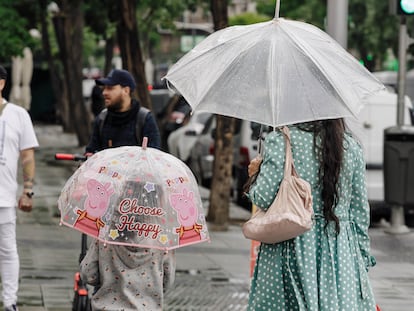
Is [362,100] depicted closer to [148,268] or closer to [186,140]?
[148,268]

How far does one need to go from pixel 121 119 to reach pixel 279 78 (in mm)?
2866

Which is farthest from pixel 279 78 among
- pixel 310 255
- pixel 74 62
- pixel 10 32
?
pixel 74 62

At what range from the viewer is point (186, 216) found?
5.34 metres

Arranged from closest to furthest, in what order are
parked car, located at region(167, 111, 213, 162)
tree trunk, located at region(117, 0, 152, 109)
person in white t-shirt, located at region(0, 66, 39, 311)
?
person in white t-shirt, located at region(0, 66, 39, 311), tree trunk, located at region(117, 0, 152, 109), parked car, located at region(167, 111, 213, 162)

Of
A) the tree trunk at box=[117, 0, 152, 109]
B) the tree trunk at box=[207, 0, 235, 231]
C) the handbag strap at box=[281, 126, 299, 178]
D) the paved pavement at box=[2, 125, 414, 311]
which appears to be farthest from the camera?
the tree trunk at box=[117, 0, 152, 109]

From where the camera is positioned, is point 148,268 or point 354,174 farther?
point 148,268

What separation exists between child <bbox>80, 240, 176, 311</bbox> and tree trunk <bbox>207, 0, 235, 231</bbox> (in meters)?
7.64

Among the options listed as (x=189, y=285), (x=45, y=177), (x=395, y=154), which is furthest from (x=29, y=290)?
(x=45, y=177)

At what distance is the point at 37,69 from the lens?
47094 millimetres

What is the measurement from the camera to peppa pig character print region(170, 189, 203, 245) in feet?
17.4

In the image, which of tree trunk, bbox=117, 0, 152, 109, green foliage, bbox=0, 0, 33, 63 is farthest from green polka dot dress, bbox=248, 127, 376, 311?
green foliage, bbox=0, 0, 33, 63

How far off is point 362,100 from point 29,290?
4.40m

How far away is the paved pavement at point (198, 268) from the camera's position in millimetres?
8578

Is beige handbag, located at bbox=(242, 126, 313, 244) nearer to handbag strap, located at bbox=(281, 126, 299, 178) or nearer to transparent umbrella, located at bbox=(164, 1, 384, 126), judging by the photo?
handbag strap, located at bbox=(281, 126, 299, 178)
